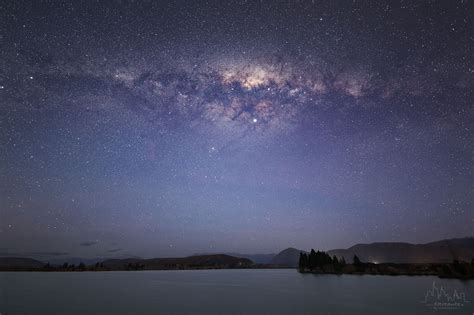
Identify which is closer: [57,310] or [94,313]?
[94,313]

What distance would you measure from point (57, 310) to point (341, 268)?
173 metres

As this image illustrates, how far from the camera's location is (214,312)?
159 feet

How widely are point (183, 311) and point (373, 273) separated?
546 ft

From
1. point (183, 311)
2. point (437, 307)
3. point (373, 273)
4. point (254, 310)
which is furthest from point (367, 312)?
point (373, 273)

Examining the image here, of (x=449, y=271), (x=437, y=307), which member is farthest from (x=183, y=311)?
(x=449, y=271)

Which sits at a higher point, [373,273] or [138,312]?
[138,312]

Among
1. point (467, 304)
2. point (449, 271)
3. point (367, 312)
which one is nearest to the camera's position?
point (367, 312)

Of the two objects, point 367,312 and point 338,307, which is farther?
point 338,307

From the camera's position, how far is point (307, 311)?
48.2 meters

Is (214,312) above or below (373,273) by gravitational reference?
above

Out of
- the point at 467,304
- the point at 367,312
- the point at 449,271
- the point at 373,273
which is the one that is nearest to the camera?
the point at 367,312

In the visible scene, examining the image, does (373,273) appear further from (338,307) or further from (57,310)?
(57,310)

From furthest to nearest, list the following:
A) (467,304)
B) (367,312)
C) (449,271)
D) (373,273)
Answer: (373,273) < (449,271) < (467,304) < (367,312)

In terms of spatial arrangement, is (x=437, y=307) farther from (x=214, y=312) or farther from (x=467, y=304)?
(x=214, y=312)
